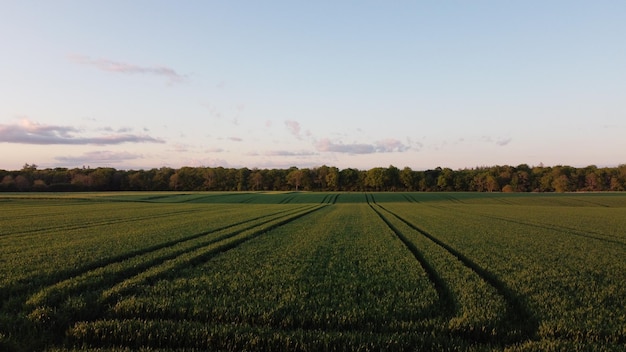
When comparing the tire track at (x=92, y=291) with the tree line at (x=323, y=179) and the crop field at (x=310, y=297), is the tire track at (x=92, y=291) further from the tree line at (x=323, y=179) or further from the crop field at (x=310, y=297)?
the tree line at (x=323, y=179)

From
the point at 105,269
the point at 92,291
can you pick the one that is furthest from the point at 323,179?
the point at 92,291

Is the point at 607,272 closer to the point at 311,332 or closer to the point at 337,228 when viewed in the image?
the point at 311,332

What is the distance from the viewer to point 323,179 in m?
179

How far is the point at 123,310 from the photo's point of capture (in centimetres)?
952

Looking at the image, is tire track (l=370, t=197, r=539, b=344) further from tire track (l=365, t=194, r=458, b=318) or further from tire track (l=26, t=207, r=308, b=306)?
tire track (l=26, t=207, r=308, b=306)

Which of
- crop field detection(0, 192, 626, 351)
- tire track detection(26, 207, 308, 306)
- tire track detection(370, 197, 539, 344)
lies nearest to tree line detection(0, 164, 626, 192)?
tire track detection(26, 207, 308, 306)

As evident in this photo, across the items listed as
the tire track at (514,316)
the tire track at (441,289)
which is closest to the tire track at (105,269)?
the tire track at (441,289)

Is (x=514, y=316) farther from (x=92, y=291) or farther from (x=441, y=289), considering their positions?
(x=92, y=291)

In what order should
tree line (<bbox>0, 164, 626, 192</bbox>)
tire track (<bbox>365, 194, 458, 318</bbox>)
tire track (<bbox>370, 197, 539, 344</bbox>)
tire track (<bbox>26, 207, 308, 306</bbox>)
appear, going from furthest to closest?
tree line (<bbox>0, 164, 626, 192</bbox>), tire track (<bbox>26, 207, 308, 306</bbox>), tire track (<bbox>365, 194, 458, 318</bbox>), tire track (<bbox>370, 197, 539, 344</bbox>)

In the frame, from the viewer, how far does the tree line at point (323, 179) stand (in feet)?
499

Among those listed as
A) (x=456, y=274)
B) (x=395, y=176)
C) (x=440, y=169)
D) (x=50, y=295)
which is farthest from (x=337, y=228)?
(x=440, y=169)

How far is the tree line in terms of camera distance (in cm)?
15200

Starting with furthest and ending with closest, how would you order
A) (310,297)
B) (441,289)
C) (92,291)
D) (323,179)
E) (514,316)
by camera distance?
(323,179) < (441,289) < (92,291) < (310,297) < (514,316)

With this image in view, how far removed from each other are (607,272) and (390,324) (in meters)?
10.8
